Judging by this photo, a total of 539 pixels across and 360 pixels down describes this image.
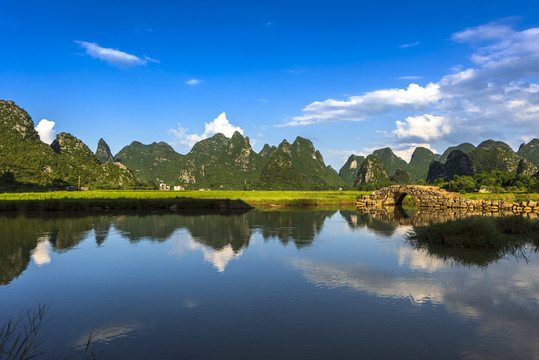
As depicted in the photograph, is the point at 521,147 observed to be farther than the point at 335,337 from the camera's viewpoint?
Yes

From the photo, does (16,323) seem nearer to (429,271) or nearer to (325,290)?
(325,290)

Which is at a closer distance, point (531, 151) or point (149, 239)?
point (149, 239)

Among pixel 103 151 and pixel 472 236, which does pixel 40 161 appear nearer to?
pixel 472 236

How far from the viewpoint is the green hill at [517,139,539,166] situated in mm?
151962

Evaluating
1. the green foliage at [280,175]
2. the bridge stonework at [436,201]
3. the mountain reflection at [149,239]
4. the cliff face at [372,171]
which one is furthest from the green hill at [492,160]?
the mountain reflection at [149,239]

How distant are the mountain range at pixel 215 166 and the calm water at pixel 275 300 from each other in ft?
210

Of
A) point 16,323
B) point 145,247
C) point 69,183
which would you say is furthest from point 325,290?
point 69,183

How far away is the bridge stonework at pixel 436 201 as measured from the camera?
134 ft

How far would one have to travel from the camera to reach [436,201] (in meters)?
47.1

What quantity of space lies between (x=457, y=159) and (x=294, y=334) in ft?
426

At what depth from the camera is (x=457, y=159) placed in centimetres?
11750

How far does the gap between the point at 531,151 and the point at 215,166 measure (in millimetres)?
150288

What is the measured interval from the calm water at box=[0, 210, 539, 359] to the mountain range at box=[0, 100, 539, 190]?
2523 inches

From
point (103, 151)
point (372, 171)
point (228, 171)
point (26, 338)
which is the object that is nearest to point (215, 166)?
point (228, 171)
